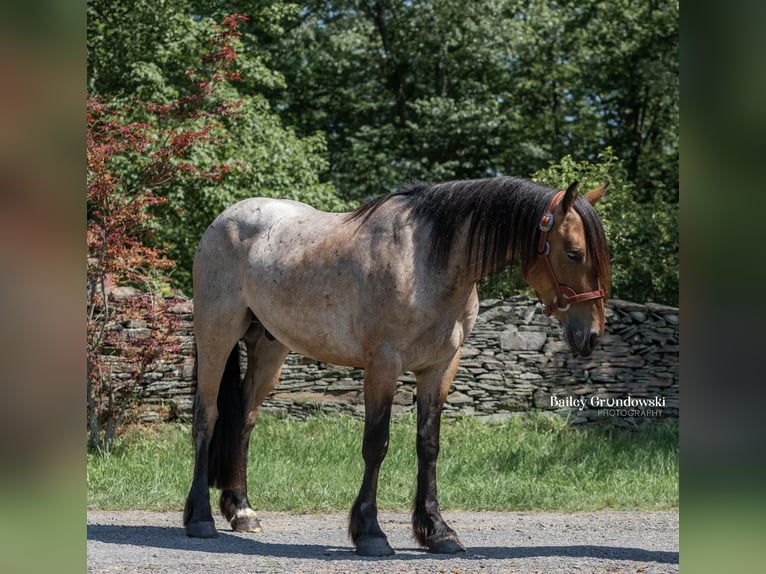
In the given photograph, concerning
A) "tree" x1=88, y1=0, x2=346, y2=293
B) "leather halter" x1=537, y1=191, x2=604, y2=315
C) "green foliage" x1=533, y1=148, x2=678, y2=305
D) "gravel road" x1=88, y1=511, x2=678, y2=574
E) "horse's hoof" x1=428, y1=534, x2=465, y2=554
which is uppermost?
"tree" x1=88, y1=0, x2=346, y2=293

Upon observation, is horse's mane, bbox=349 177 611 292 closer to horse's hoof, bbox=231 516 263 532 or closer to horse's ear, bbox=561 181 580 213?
horse's ear, bbox=561 181 580 213

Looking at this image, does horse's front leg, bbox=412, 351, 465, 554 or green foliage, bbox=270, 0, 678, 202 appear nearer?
horse's front leg, bbox=412, 351, 465, 554

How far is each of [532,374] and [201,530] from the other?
216 inches

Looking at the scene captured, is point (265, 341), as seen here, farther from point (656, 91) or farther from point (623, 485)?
point (656, 91)

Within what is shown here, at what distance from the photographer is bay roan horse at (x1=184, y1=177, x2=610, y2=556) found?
441 centimetres

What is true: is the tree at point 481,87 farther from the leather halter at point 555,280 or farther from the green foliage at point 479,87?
the leather halter at point 555,280

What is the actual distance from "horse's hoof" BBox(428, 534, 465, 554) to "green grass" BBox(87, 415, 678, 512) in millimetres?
A: 1674

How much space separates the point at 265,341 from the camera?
5.80m

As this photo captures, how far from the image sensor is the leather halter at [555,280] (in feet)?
14.3

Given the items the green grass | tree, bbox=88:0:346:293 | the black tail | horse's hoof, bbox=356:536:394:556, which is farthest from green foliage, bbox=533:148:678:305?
horse's hoof, bbox=356:536:394:556

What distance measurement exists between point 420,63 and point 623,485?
1295 cm

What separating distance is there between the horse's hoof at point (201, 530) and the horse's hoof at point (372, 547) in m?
1.03

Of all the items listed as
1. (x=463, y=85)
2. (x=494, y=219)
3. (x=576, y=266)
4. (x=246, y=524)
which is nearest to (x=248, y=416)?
(x=246, y=524)
